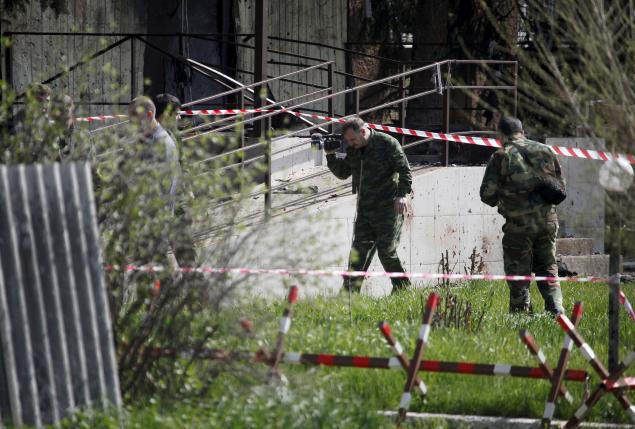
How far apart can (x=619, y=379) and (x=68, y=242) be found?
304cm

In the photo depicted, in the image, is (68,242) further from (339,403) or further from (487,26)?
(487,26)

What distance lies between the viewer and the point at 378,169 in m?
10.9

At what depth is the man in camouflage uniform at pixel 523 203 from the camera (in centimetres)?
1007

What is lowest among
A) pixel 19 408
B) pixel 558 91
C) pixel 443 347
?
pixel 443 347

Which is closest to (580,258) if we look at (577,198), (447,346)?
(577,198)

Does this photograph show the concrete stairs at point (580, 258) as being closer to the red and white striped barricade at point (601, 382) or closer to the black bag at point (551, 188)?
the black bag at point (551, 188)

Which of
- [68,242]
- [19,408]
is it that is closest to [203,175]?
[68,242]

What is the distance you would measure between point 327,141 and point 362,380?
3.96 metres

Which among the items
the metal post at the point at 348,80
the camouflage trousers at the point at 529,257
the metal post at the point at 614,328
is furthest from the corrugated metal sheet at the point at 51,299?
the metal post at the point at 348,80

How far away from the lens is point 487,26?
17.2 m

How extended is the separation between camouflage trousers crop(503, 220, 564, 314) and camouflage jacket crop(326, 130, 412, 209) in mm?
1052

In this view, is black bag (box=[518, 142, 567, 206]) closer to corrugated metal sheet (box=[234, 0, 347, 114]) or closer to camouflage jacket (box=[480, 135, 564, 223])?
camouflage jacket (box=[480, 135, 564, 223])

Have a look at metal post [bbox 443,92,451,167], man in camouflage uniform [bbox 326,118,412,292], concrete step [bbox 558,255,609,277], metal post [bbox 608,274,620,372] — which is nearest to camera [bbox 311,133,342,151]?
man in camouflage uniform [bbox 326,118,412,292]

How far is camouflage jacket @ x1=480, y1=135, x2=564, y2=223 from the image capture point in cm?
1006
